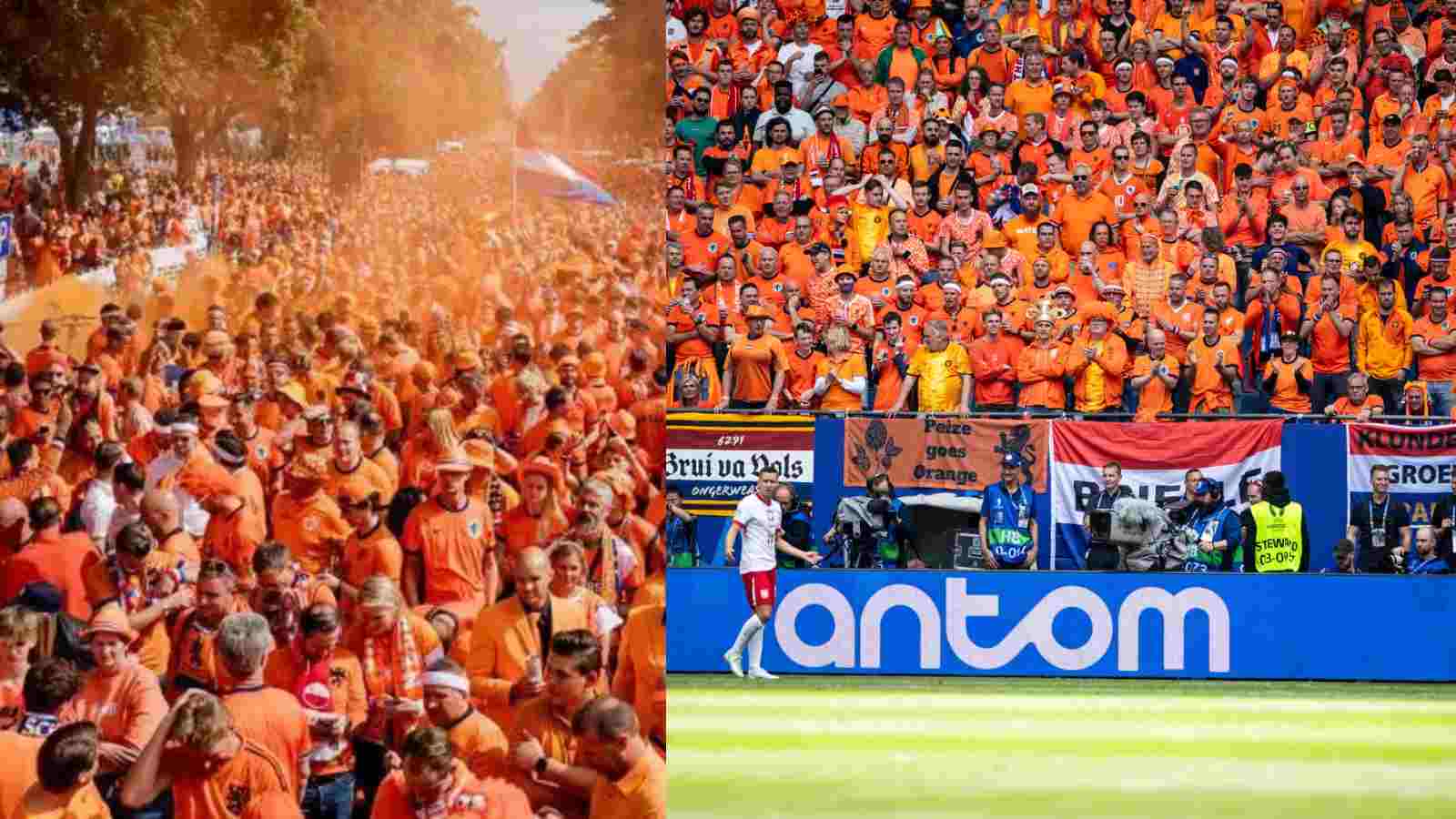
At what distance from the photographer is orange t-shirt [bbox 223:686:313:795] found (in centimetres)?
434

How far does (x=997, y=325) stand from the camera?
1424 centimetres

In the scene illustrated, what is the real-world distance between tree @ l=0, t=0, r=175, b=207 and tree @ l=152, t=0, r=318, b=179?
0.06m

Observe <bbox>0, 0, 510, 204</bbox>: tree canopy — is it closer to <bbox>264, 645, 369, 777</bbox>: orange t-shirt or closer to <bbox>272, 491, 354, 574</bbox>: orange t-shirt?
<bbox>272, 491, 354, 574</bbox>: orange t-shirt

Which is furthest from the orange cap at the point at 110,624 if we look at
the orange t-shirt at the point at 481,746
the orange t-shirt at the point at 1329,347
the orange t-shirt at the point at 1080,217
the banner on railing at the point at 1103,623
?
the orange t-shirt at the point at 1080,217

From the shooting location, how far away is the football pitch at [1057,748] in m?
8.18

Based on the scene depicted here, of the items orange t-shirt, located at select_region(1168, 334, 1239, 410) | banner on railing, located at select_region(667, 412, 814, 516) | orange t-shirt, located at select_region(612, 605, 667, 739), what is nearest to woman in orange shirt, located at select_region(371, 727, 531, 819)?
orange t-shirt, located at select_region(612, 605, 667, 739)

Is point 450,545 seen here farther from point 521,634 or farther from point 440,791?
point 440,791

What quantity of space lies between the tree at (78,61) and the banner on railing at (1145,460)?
29.2 ft

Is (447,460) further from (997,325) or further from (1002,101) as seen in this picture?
(1002,101)

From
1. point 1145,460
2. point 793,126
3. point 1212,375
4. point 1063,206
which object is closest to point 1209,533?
point 1145,460

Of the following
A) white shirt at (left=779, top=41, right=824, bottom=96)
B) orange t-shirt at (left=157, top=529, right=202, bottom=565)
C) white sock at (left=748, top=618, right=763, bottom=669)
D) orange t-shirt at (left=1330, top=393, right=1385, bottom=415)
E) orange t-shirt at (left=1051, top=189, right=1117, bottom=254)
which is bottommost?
white sock at (left=748, top=618, right=763, bottom=669)

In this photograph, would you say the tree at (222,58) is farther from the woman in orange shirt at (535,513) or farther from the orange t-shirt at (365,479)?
the woman in orange shirt at (535,513)

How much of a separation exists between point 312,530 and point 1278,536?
9.26 metres

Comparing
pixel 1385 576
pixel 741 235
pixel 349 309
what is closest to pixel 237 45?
pixel 349 309
